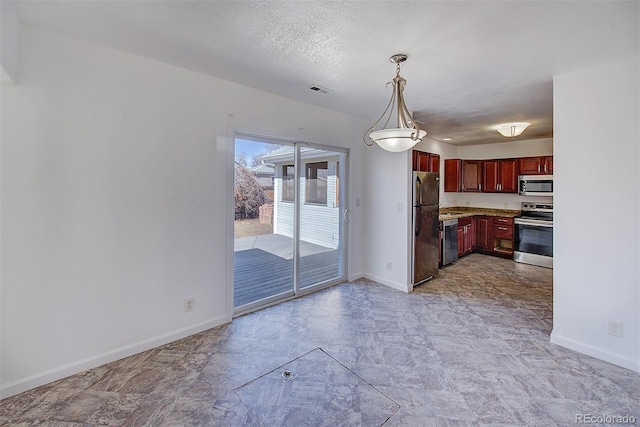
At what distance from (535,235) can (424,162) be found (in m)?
2.76

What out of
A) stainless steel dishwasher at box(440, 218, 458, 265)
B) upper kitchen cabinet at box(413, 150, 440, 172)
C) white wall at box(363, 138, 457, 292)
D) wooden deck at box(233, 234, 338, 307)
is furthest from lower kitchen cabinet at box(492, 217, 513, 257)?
wooden deck at box(233, 234, 338, 307)

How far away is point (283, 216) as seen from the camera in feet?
11.7

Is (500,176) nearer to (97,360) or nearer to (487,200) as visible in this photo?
(487,200)

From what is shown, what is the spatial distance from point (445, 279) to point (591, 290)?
2.09m

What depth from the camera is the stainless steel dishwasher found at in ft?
16.5

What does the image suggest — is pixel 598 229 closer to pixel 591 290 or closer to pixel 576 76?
pixel 591 290

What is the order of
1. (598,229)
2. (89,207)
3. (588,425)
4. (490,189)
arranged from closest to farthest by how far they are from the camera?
(588,425) → (89,207) → (598,229) → (490,189)

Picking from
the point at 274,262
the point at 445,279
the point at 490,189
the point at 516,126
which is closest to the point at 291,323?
the point at 274,262

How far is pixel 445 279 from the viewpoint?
14.6 ft

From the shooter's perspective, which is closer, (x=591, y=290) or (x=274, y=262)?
(x=591, y=290)

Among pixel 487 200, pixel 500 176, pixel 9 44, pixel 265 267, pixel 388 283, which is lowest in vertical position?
pixel 388 283

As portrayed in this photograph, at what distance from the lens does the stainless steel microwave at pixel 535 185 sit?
5.22 m

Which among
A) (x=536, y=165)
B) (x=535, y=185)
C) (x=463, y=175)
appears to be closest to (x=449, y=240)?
(x=463, y=175)

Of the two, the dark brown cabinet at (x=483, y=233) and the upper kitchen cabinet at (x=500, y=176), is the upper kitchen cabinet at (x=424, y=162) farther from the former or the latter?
the dark brown cabinet at (x=483, y=233)
